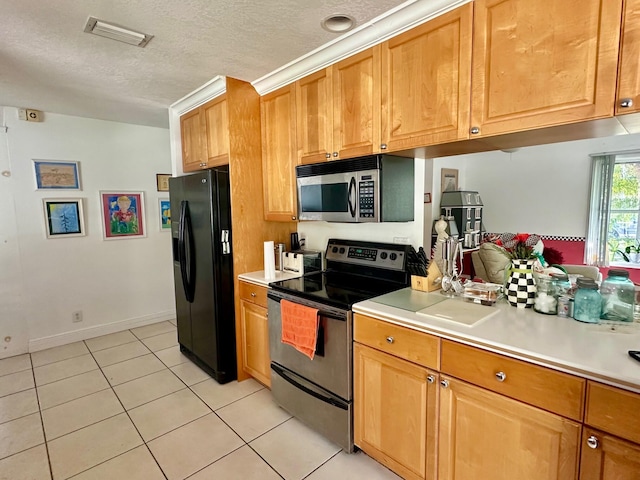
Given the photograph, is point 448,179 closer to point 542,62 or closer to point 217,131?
point 542,62

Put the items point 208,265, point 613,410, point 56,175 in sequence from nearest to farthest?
point 613,410 < point 208,265 < point 56,175

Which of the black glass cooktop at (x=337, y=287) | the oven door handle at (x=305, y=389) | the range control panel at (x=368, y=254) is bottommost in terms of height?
the oven door handle at (x=305, y=389)

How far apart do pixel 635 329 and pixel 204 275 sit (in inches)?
103

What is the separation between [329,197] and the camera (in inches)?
87.4

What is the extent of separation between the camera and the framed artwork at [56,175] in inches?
132

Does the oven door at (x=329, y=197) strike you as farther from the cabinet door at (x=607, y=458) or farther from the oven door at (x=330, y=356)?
the cabinet door at (x=607, y=458)

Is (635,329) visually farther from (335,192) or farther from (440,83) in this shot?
(335,192)

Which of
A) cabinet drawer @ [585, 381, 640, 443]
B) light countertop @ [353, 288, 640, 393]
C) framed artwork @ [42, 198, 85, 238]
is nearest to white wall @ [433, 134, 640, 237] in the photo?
light countertop @ [353, 288, 640, 393]

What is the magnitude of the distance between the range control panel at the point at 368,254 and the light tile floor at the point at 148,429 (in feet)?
3.80

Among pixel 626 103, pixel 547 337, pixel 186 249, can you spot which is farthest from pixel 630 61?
pixel 186 249

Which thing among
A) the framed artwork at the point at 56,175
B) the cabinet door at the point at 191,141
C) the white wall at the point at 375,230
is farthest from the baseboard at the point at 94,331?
the white wall at the point at 375,230

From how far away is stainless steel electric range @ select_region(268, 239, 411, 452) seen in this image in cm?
183

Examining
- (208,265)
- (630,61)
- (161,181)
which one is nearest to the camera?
(630,61)

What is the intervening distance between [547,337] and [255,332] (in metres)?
1.94
